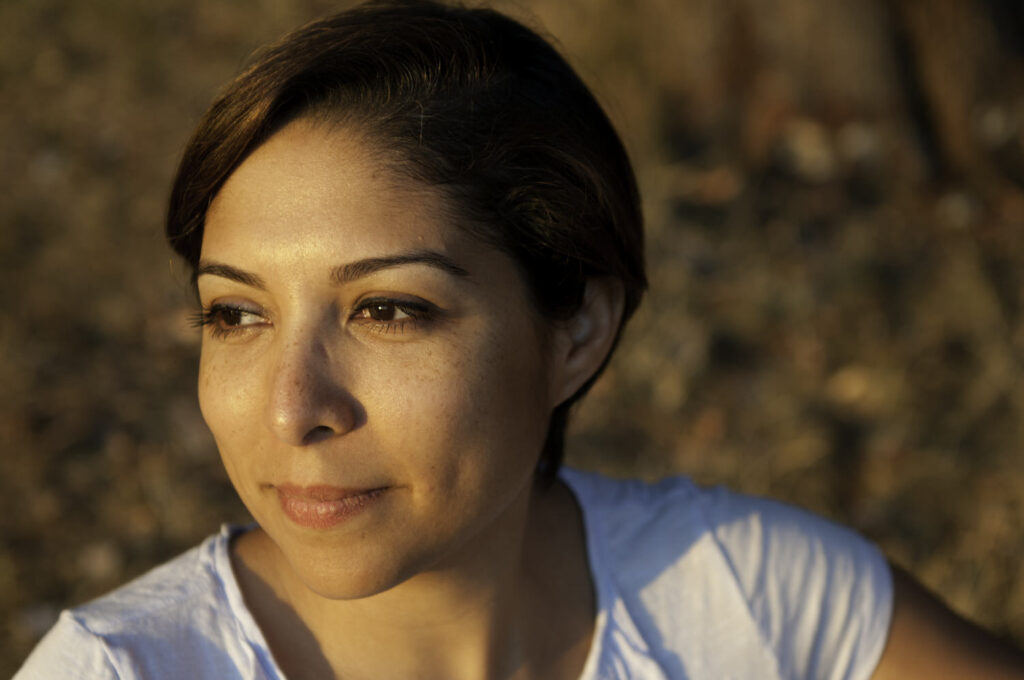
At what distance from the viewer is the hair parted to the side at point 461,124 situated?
1771mm

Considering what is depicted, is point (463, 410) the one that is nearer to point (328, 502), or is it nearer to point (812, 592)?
point (328, 502)

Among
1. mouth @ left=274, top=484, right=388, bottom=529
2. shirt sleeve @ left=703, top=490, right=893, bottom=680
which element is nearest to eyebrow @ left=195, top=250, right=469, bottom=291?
mouth @ left=274, top=484, right=388, bottom=529

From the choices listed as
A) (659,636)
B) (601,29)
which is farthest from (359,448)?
(601,29)

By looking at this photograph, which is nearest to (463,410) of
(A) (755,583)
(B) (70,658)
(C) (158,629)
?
(C) (158,629)

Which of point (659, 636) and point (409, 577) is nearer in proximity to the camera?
point (409, 577)

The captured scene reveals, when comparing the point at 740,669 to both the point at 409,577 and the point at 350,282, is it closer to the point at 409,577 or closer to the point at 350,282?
the point at 409,577

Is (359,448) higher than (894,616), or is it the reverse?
(359,448)

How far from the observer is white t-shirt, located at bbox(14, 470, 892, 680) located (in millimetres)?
2068

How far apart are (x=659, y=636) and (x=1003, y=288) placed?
3.60 metres

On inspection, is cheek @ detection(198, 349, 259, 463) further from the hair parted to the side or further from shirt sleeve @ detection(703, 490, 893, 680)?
shirt sleeve @ detection(703, 490, 893, 680)

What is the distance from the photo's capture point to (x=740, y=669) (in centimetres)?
212

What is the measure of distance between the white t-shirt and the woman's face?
0.27 m

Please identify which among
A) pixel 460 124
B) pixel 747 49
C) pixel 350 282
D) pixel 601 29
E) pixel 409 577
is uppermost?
pixel 601 29

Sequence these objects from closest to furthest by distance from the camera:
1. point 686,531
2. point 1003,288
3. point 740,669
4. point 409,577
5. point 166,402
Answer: point 409,577 → point 740,669 → point 686,531 → point 166,402 → point 1003,288
